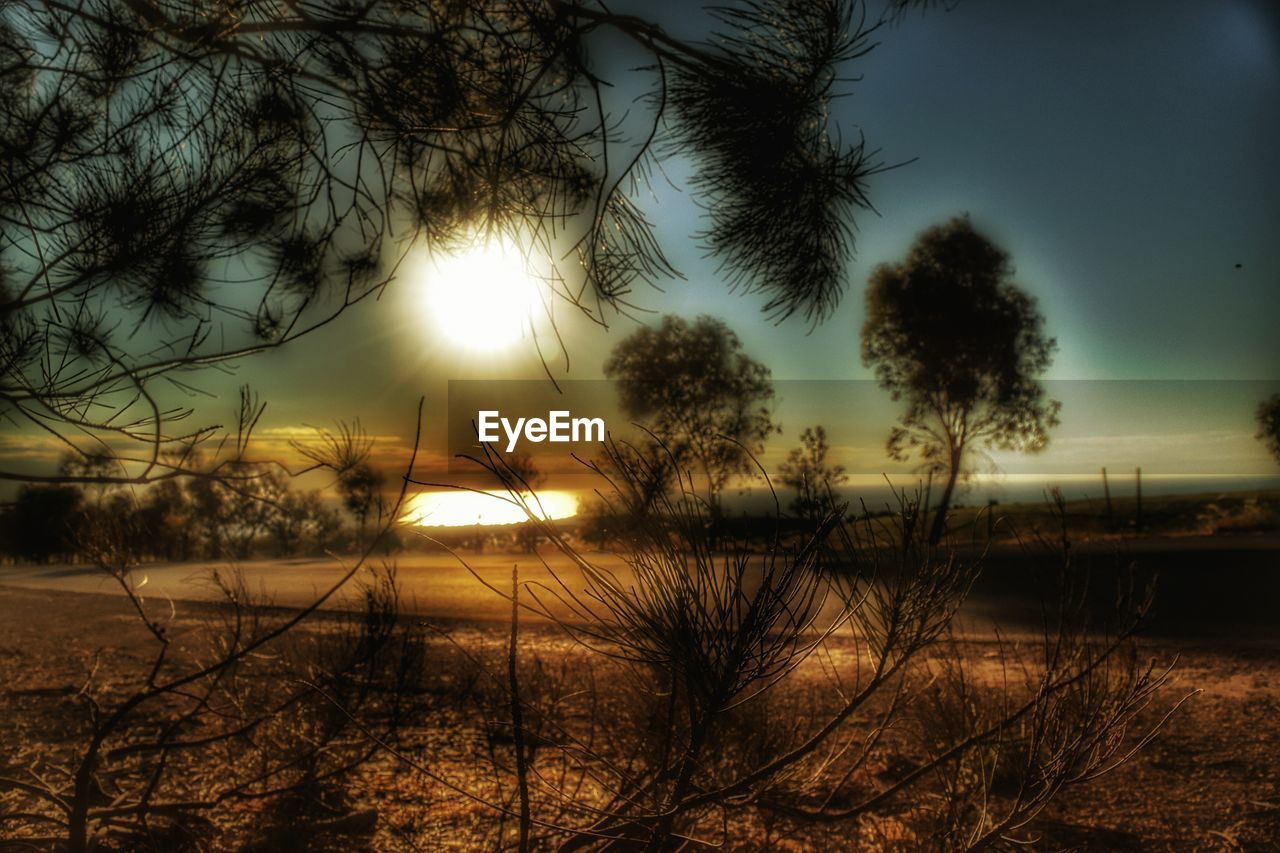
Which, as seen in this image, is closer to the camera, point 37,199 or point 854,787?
point 37,199

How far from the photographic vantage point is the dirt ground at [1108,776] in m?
1.95

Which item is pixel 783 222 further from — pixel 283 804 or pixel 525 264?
pixel 283 804

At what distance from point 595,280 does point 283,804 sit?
5.27 feet

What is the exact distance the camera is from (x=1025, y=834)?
1.89 meters

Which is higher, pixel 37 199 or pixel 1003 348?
pixel 1003 348

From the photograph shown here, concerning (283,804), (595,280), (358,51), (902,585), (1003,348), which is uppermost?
(1003,348)

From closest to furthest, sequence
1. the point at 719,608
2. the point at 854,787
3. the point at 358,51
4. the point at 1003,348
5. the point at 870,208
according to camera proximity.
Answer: the point at 719,608, the point at 358,51, the point at 870,208, the point at 854,787, the point at 1003,348

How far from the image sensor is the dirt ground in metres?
1.95

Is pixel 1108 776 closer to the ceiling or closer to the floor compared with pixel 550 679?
closer to the floor

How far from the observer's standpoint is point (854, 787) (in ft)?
7.60

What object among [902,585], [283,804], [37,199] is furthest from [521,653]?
[902,585]

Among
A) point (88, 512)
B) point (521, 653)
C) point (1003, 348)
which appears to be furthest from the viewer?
point (1003, 348)

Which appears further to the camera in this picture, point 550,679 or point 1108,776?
point 550,679

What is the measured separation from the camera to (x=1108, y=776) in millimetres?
2252
